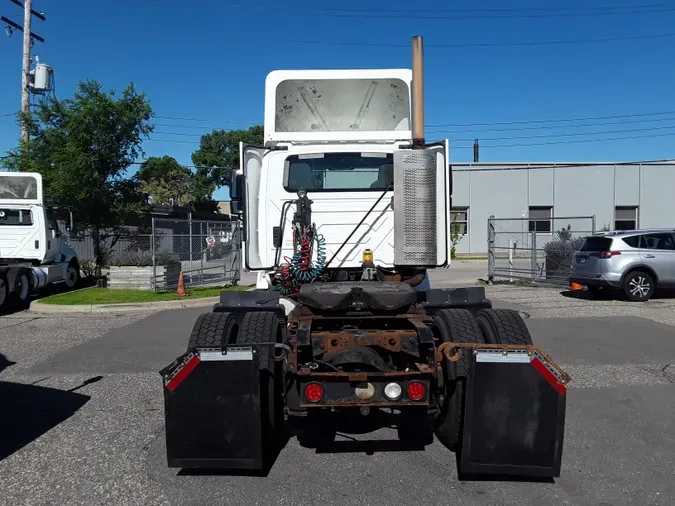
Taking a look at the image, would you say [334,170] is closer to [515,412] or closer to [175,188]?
[515,412]

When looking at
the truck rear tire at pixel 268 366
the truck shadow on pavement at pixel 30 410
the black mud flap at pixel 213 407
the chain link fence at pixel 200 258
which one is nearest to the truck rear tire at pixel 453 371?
the truck rear tire at pixel 268 366

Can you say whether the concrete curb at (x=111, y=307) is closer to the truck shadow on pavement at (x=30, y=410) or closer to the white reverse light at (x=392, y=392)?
the truck shadow on pavement at (x=30, y=410)

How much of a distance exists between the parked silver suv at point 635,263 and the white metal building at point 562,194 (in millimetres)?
20280

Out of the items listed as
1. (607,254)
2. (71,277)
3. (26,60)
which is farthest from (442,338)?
(26,60)

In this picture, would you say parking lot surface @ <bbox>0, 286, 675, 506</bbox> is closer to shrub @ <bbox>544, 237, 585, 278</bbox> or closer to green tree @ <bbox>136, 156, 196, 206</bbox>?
shrub @ <bbox>544, 237, 585, 278</bbox>

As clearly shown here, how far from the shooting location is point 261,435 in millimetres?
3955

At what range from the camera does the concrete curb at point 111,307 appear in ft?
44.7

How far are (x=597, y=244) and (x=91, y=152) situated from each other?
1437 centimetres

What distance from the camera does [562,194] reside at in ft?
114

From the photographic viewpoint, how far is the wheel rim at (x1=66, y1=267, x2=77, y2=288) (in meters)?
17.4

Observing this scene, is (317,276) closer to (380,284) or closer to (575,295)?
(380,284)

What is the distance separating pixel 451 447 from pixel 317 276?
2.15 meters

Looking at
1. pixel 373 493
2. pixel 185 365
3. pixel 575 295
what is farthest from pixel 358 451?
pixel 575 295

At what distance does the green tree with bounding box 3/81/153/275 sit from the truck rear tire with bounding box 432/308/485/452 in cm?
1531
